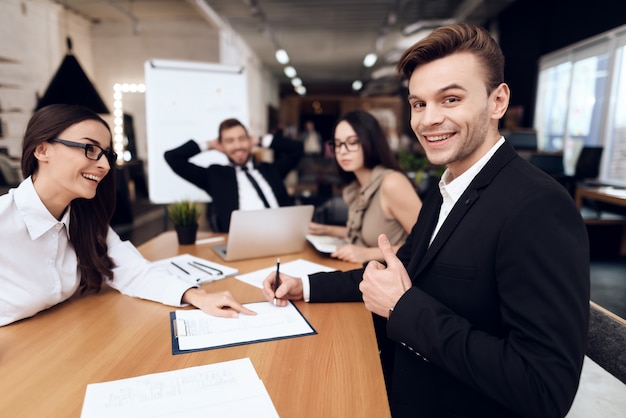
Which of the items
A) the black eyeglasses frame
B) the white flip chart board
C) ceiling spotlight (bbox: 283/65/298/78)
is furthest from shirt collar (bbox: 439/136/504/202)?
ceiling spotlight (bbox: 283/65/298/78)

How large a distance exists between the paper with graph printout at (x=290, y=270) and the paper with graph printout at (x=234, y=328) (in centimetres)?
27

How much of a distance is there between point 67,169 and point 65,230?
20 centimetres

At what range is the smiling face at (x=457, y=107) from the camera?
971mm

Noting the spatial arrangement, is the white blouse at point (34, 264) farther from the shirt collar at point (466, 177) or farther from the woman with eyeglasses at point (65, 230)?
the shirt collar at point (466, 177)

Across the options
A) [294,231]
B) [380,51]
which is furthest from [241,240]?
[380,51]

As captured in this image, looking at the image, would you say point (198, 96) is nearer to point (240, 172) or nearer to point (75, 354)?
point (240, 172)

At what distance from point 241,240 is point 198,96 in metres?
2.80

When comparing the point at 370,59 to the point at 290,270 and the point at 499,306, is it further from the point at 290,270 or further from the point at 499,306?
the point at 499,306

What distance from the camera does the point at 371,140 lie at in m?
2.22

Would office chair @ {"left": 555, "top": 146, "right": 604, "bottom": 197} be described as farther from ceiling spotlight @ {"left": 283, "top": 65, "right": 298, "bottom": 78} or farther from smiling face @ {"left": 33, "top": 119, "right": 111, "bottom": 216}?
ceiling spotlight @ {"left": 283, "top": 65, "right": 298, "bottom": 78}

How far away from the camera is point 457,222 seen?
95cm

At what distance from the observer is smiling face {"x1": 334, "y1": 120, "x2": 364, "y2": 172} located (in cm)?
223

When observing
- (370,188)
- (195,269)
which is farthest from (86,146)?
(370,188)

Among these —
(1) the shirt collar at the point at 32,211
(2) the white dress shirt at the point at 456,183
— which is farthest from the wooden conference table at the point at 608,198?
(1) the shirt collar at the point at 32,211
